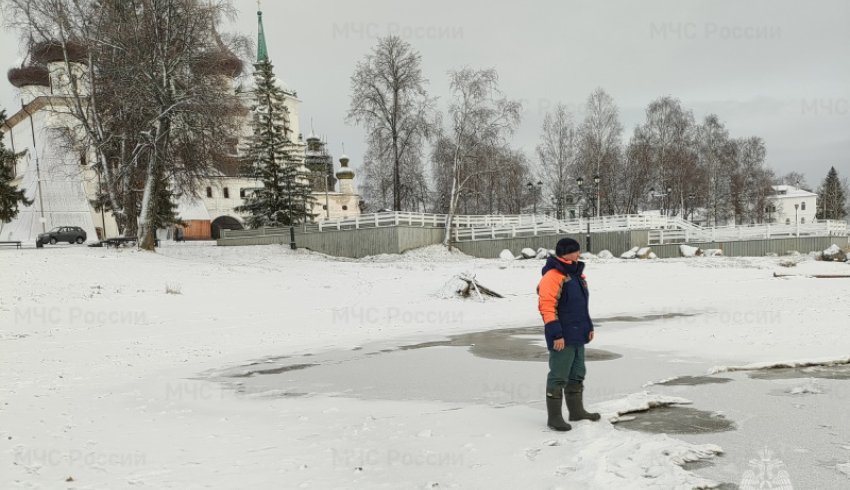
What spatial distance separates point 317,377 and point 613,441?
174 inches

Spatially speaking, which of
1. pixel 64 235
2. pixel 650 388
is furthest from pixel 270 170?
pixel 650 388

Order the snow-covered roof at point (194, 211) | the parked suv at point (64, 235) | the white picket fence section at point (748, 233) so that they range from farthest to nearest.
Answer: the snow-covered roof at point (194, 211) → the parked suv at point (64, 235) → the white picket fence section at point (748, 233)

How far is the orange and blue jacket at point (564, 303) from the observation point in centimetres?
498

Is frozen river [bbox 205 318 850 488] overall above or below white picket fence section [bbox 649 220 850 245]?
below

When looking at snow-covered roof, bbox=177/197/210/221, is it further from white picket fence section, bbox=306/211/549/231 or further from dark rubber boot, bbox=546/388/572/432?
dark rubber boot, bbox=546/388/572/432

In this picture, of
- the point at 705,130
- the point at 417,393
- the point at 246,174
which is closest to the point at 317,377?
the point at 417,393

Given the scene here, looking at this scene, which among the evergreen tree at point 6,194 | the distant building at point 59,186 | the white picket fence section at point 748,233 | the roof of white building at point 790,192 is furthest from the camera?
the roof of white building at point 790,192

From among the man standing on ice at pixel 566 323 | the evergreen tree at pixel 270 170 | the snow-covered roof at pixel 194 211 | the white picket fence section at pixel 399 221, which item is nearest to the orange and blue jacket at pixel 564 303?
the man standing on ice at pixel 566 323

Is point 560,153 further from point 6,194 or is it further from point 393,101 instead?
point 6,194

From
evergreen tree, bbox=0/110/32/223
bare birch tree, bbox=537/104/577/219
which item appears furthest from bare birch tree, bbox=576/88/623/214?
evergreen tree, bbox=0/110/32/223

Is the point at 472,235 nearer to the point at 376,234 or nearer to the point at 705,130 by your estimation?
the point at 376,234

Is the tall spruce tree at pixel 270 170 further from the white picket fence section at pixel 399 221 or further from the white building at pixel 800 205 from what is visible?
the white building at pixel 800 205

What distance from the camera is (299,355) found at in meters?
9.49

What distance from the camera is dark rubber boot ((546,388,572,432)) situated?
15.7ft
